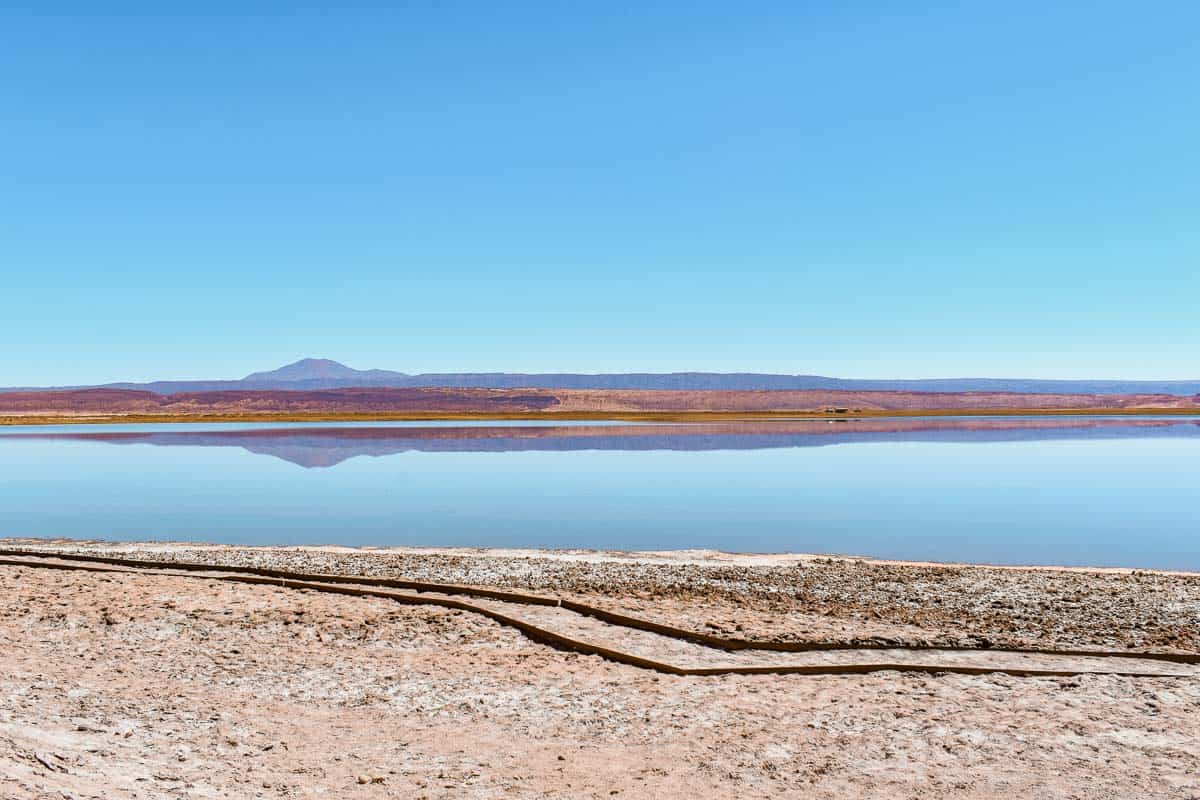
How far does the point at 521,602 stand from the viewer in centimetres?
1238

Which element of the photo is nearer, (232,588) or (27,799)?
(27,799)

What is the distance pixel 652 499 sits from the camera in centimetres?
2536

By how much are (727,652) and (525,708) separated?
2610mm

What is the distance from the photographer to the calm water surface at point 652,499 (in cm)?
1889

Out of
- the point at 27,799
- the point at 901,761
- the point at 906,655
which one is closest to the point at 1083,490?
the point at 906,655

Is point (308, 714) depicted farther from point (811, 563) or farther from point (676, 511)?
point (676, 511)

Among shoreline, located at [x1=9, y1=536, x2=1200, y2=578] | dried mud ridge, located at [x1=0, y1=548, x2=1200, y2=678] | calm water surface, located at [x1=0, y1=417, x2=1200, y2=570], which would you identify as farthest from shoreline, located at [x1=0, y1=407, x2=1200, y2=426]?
dried mud ridge, located at [x1=0, y1=548, x2=1200, y2=678]

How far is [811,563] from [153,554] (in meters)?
11.2

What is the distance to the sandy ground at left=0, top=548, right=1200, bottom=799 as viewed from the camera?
21.7 feet

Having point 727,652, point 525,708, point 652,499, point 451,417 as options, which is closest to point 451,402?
point 451,417

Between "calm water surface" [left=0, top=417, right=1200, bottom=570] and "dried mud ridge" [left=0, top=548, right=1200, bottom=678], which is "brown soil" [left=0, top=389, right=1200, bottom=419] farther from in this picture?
"dried mud ridge" [left=0, top=548, right=1200, bottom=678]

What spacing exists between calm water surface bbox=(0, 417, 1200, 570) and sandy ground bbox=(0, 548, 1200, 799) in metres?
5.69

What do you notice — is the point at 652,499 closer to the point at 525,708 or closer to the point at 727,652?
the point at 727,652

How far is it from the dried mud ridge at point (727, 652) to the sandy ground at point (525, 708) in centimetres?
19
